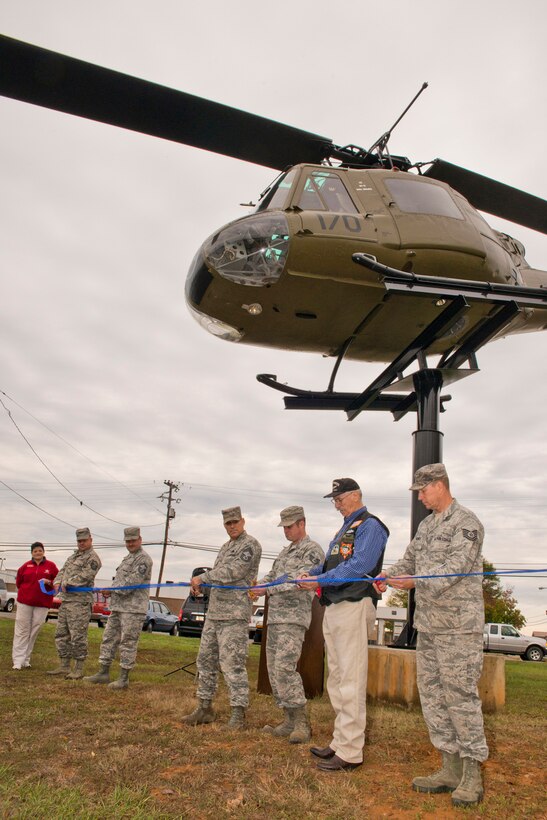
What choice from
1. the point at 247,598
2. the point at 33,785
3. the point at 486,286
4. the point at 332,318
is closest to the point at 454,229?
the point at 486,286

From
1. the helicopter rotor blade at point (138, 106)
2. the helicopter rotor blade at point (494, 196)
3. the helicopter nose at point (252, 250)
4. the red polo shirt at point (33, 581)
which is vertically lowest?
the red polo shirt at point (33, 581)

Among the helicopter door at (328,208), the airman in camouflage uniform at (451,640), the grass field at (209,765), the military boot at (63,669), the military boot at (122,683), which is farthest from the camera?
the military boot at (63,669)

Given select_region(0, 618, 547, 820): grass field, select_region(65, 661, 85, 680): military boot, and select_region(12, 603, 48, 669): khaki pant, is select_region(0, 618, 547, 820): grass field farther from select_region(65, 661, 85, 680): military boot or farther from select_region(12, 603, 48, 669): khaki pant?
select_region(12, 603, 48, 669): khaki pant

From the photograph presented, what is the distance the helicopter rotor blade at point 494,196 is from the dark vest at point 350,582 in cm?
513

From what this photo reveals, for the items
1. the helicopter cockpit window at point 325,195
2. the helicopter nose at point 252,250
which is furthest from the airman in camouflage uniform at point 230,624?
the helicopter cockpit window at point 325,195

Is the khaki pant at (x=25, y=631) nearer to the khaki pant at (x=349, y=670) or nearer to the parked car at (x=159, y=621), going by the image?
the khaki pant at (x=349, y=670)

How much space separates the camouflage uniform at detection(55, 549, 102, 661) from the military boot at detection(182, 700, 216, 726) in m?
3.33

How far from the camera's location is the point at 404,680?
629cm

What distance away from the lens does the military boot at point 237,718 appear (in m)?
5.48

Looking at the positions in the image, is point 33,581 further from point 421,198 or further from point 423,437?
point 421,198

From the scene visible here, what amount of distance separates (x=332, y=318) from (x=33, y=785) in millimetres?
5064

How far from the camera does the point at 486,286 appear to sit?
A: 6398 millimetres

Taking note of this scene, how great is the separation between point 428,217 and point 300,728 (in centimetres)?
518

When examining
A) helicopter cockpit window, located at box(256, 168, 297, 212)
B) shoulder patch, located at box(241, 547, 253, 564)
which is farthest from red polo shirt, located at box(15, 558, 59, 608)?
helicopter cockpit window, located at box(256, 168, 297, 212)
